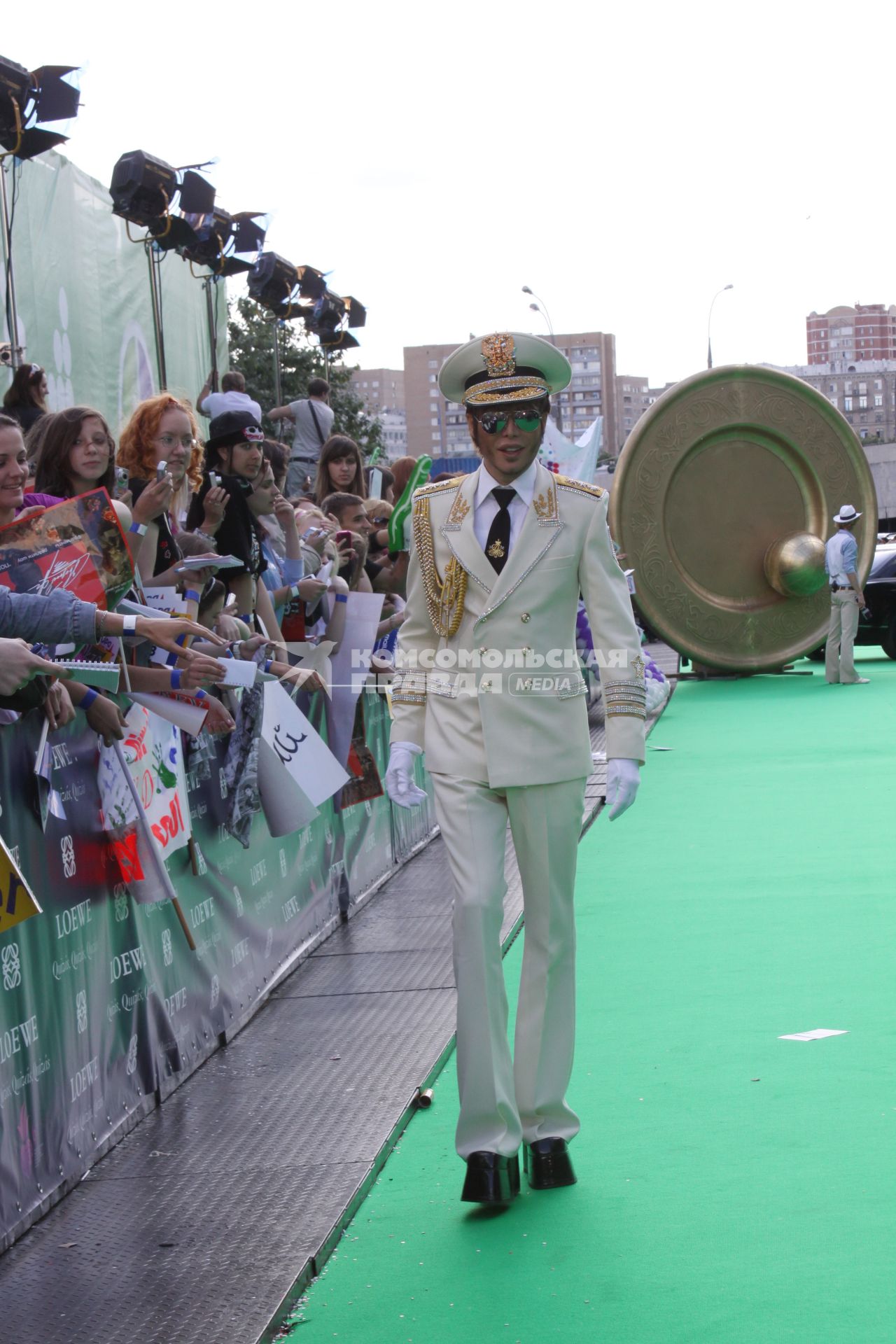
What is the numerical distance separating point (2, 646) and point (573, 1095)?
213 centimetres

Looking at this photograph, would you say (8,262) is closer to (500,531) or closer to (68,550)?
(68,550)

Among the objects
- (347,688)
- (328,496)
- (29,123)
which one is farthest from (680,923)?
(29,123)

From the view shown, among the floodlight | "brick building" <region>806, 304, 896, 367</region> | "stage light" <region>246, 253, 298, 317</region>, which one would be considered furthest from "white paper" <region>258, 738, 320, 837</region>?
"brick building" <region>806, 304, 896, 367</region>

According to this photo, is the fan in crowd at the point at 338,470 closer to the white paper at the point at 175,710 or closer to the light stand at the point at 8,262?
the light stand at the point at 8,262

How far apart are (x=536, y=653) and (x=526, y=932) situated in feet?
2.21

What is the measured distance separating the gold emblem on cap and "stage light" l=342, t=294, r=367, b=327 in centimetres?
1304

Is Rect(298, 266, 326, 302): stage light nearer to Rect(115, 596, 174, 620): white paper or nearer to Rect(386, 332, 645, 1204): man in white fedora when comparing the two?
Rect(115, 596, 174, 620): white paper

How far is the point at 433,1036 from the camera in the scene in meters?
5.10

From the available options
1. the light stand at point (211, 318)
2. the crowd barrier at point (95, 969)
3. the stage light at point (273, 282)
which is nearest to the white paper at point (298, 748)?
the crowd barrier at point (95, 969)

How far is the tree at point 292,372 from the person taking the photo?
144 feet

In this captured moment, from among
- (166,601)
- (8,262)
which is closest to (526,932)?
(166,601)

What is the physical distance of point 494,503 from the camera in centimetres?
394

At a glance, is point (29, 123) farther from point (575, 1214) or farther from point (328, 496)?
point (575, 1214)

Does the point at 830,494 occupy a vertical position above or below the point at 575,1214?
above
